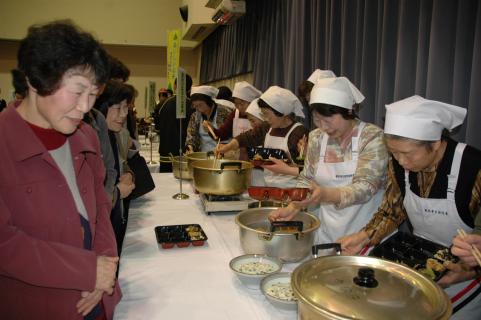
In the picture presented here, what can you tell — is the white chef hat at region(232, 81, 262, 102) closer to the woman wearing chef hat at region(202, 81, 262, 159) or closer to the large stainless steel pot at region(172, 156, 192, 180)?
the woman wearing chef hat at region(202, 81, 262, 159)

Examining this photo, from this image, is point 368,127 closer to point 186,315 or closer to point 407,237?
point 407,237

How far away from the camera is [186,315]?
3.26 feet

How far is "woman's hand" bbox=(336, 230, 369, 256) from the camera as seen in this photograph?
1.28 m

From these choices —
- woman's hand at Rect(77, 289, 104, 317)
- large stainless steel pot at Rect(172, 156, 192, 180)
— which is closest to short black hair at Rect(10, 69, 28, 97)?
woman's hand at Rect(77, 289, 104, 317)

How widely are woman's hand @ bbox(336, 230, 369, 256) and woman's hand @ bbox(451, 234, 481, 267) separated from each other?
0.37 metres

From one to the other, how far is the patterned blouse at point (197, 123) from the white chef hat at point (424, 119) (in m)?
2.41

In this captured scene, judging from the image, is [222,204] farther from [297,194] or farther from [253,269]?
[253,269]

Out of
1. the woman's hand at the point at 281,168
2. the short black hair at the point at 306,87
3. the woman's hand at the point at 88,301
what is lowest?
the woman's hand at the point at 88,301

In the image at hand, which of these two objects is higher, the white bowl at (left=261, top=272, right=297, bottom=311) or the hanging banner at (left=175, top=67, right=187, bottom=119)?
the hanging banner at (left=175, top=67, right=187, bottom=119)

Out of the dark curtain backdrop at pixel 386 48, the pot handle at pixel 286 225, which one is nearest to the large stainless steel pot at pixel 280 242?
the pot handle at pixel 286 225

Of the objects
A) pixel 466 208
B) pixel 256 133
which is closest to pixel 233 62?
pixel 256 133

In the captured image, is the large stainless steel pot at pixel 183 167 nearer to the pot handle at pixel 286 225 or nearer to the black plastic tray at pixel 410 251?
the pot handle at pixel 286 225

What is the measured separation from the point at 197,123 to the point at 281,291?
8.51ft

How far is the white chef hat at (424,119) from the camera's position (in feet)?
3.77
